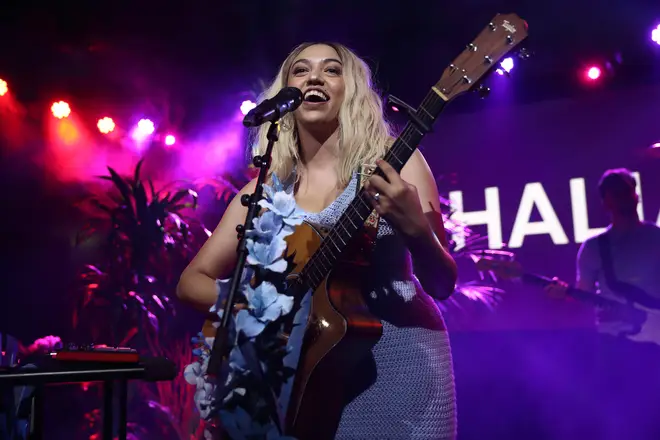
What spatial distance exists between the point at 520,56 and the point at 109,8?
6.05m

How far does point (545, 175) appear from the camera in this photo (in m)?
7.43

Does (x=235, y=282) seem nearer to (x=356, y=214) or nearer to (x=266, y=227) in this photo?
(x=266, y=227)

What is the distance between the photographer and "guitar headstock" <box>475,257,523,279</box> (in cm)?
629

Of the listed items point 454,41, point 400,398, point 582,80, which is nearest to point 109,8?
point 454,41

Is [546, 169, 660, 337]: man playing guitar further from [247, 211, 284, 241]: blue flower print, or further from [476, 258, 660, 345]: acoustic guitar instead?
[247, 211, 284, 241]: blue flower print

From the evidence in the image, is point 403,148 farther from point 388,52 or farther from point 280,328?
point 388,52

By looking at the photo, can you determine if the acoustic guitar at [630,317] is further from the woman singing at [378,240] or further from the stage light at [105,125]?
the stage light at [105,125]

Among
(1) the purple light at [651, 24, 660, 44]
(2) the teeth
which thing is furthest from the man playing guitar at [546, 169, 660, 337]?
(2) the teeth

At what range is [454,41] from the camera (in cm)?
689

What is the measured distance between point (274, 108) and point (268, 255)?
0.48 meters

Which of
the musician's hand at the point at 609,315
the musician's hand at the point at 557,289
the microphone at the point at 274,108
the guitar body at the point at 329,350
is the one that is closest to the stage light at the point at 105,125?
the musician's hand at the point at 557,289

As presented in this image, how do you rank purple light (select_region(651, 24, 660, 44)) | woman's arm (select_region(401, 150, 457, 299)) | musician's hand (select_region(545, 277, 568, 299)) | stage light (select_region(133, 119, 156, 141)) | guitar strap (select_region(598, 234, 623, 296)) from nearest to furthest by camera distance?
1. woman's arm (select_region(401, 150, 457, 299))
2. guitar strap (select_region(598, 234, 623, 296))
3. musician's hand (select_region(545, 277, 568, 299))
4. purple light (select_region(651, 24, 660, 44))
5. stage light (select_region(133, 119, 156, 141))

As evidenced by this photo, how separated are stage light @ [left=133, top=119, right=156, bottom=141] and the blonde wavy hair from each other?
5879 mm

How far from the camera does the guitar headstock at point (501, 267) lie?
629 centimetres
